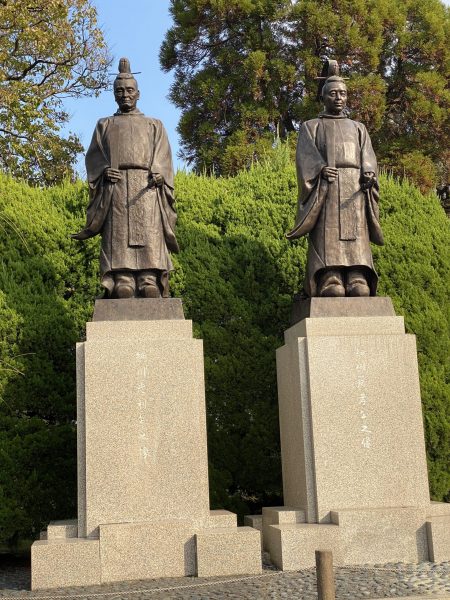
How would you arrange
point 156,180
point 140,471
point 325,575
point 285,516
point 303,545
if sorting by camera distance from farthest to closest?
1. point 156,180
2. point 285,516
3. point 140,471
4. point 303,545
5. point 325,575

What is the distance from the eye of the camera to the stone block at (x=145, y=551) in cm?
536

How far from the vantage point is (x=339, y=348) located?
615 cm

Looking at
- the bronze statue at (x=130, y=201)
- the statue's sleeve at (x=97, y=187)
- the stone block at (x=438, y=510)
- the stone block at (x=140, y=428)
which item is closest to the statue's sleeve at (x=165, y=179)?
the bronze statue at (x=130, y=201)

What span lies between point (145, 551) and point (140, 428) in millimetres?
967

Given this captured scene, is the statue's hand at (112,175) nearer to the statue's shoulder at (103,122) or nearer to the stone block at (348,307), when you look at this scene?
the statue's shoulder at (103,122)

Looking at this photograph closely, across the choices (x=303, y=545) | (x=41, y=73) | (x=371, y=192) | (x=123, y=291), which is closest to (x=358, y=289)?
(x=371, y=192)

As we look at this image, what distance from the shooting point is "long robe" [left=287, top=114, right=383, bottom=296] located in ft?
21.5

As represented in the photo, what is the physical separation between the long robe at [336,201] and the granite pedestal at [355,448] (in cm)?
43

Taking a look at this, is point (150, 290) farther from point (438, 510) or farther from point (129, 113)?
point (438, 510)

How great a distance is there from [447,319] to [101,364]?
4348 millimetres

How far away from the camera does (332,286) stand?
21.3 ft

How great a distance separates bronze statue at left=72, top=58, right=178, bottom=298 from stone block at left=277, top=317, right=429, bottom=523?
1.52 m

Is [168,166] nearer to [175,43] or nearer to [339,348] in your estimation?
[339,348]

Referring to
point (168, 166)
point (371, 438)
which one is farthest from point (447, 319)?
point (168, 166)
